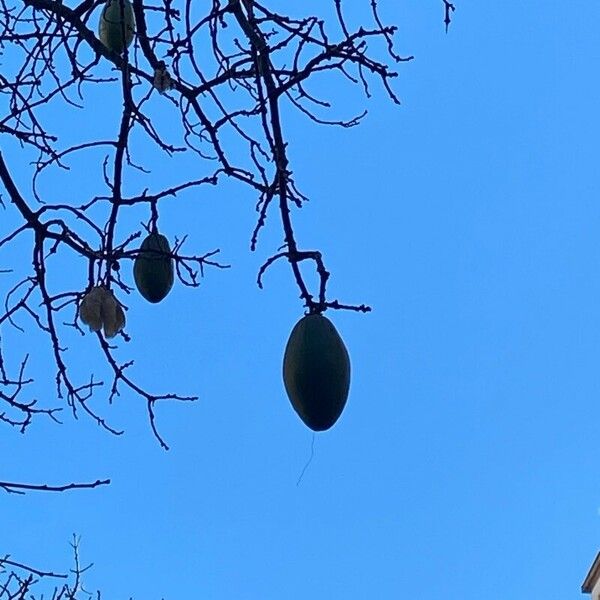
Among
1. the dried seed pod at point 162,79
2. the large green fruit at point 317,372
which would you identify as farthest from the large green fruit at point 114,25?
the large green fruit at point 317,372

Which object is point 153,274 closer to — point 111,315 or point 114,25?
point 111,315

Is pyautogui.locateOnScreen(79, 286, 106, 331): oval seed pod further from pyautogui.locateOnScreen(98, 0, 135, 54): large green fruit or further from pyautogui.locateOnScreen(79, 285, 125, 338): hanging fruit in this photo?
pyautogui.locateOnScreen(98, 0, 135, 54): large green fruit

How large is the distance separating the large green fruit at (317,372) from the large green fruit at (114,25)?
0.73m

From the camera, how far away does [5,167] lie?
4.81ft

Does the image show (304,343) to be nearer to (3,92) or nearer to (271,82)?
(271,82)

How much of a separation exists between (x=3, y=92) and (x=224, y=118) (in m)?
0.66

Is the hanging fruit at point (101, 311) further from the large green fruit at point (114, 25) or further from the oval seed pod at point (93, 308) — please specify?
the large green fruit at point (114, 25)

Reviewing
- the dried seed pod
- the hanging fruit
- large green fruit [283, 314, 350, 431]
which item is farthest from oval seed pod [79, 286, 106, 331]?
large green fruit [283, 314, 350, 431]

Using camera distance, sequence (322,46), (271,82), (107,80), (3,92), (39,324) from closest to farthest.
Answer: (271,82)
(322,46)
(39,324)
(107,80)
(3,92)

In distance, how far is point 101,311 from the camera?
1.36 meters

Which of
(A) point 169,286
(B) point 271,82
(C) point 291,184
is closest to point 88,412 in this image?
(A) point 169,286

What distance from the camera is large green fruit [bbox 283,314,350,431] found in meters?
0.96

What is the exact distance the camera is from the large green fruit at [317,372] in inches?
37.9

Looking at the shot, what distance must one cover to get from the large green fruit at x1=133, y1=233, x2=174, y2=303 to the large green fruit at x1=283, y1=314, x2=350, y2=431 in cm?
51
